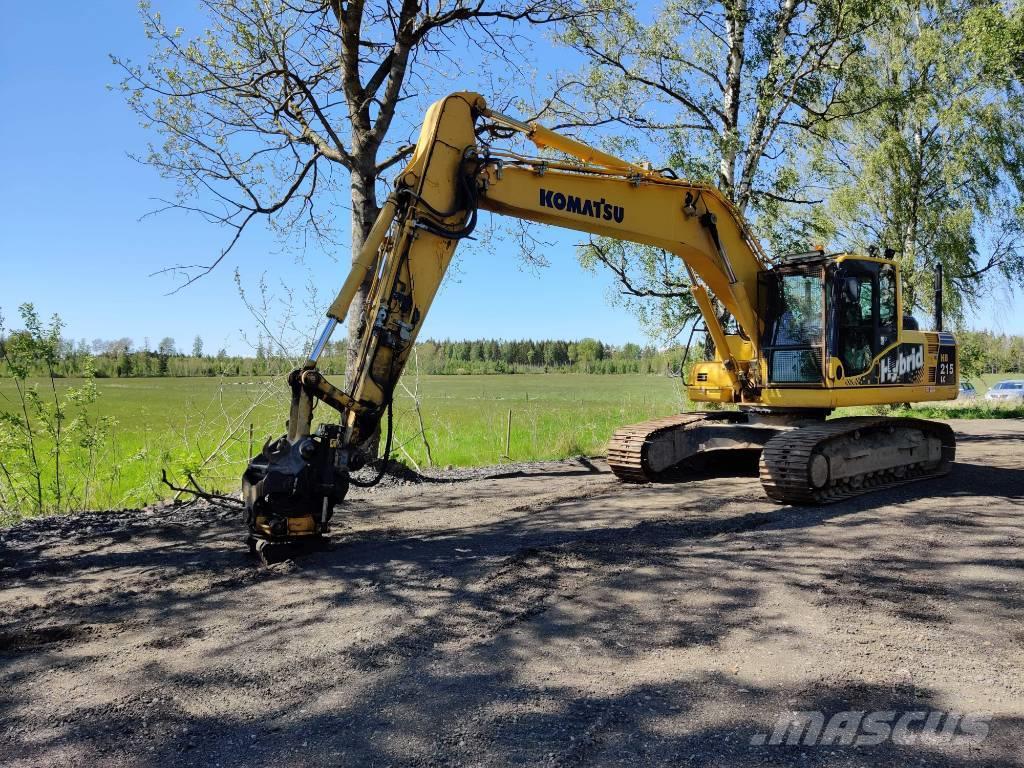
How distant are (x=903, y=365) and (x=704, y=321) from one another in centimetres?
258

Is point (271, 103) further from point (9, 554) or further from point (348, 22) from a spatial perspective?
point (9, 554)

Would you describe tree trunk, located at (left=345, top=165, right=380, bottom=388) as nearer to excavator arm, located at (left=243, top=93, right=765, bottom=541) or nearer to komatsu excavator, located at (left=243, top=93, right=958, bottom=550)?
komatsu excavator, located at (left=243, top=93, right=958, bottom=550)

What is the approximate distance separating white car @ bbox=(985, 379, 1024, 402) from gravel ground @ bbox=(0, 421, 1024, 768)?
2679 cm

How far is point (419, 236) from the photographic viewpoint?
21.5 ft

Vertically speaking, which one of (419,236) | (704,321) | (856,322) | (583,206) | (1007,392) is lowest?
(1007,392)

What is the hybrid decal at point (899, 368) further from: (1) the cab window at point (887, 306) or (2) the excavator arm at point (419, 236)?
(2) the excavator arm at point (419, 236)

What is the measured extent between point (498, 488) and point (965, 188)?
19.5m

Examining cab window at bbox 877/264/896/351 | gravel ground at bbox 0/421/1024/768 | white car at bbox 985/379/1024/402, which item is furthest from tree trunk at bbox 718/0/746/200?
white car at bbox 985/379/1024/402

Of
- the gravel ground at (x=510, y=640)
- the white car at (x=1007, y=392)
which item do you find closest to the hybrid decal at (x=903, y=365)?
the gravel ground at (x=510, y=640)

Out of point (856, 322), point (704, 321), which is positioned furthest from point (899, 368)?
point (704, 321)

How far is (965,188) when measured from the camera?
22.0 m

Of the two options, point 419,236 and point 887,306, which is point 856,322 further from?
point 419,236

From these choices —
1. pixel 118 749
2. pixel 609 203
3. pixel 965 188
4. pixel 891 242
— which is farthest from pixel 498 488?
pixel 965 188

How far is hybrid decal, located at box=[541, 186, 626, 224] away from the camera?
755cm
